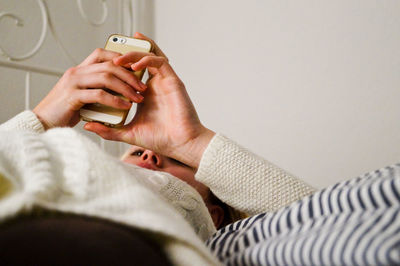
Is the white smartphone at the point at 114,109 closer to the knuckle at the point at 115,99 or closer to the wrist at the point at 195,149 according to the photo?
the knuckle at the point at 115,99

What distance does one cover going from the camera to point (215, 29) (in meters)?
1.32

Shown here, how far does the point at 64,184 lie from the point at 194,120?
0.45m

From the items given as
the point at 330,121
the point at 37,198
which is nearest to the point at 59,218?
the point at 37,198

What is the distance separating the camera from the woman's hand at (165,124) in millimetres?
685

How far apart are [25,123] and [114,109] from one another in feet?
0.64

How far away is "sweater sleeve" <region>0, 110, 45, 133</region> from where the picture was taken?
0.63 metres

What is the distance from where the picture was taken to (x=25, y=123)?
64 cm

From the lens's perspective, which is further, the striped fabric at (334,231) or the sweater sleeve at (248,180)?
the sweater sleeve at (248,180)

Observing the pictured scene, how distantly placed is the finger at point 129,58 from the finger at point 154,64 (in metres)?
0.03

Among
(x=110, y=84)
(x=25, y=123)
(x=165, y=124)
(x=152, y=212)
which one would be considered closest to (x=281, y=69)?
(x=165, y=124)

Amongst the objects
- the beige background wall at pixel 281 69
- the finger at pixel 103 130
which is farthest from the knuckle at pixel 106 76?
the beige background wall at pixel 281 69

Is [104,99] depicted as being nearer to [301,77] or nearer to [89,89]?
[89,89]

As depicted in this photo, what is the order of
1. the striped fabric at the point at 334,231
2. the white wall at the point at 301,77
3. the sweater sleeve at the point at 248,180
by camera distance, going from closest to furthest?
the striped fabric at the point at 334,231 < the sweater sleeve at the point at 248,180 < the white wall at the point at 301,77

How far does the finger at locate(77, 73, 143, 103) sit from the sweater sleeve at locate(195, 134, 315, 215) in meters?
0.21
